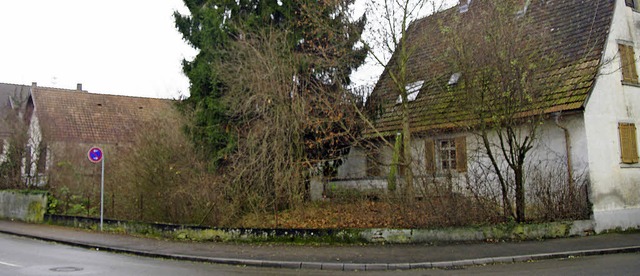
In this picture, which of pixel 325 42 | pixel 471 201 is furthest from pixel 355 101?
pixel 471 201

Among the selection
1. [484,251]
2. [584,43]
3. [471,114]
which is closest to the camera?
[484,251]

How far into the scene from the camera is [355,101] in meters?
18.5

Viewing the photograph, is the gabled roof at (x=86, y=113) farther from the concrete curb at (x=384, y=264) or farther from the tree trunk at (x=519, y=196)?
the tree trunk at (x=519, y=196)

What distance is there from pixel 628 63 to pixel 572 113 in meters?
4.25

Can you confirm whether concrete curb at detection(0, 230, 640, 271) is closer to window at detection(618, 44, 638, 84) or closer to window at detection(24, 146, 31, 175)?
window at detection(618, 44, 638, 84)

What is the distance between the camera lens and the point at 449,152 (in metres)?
20.2

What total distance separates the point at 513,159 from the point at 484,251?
13.3ft

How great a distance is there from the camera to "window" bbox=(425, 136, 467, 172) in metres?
19.2

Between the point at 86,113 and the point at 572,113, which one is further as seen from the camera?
the point at 86,113

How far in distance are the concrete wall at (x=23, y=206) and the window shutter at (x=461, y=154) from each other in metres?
16.5

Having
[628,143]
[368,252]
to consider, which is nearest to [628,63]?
[628,143]

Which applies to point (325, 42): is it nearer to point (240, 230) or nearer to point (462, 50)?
point (462, 50)

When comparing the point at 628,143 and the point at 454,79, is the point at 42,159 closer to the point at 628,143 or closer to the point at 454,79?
the point at 454,79

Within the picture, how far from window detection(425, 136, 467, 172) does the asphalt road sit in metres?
7.04
